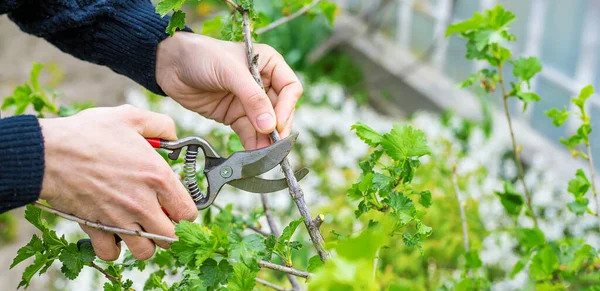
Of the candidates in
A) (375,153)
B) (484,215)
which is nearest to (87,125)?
(375,153)

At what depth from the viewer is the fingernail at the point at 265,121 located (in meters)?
1.18

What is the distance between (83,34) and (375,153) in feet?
2.54

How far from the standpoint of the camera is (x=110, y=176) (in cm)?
101

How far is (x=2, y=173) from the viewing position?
0.99 m

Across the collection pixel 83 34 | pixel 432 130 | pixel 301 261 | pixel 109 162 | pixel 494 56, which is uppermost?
pixel 432 130

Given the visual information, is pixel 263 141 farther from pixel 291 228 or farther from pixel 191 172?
pixel 291 228

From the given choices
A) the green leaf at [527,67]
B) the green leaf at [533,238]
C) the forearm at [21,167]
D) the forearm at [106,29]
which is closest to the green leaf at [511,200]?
the green leaf at [533,238]

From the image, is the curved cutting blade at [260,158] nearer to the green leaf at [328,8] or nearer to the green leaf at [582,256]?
the green leaf at [328,8]

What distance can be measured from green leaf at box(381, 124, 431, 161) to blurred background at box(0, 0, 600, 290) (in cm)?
79

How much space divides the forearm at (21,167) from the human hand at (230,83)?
0.37 metres

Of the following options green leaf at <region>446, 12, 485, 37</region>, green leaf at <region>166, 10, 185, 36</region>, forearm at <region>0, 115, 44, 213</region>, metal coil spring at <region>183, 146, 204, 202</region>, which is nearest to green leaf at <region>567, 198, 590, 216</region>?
green leaf at <region>446, 12, 485, 37</region>

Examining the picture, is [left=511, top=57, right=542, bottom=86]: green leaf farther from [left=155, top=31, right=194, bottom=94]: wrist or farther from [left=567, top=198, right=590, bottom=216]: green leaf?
[left=155, top=31, right=194, bottom=94]: wrist

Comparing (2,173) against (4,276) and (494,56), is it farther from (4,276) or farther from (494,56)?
(4,276)

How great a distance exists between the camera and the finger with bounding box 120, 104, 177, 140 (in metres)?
1.06
